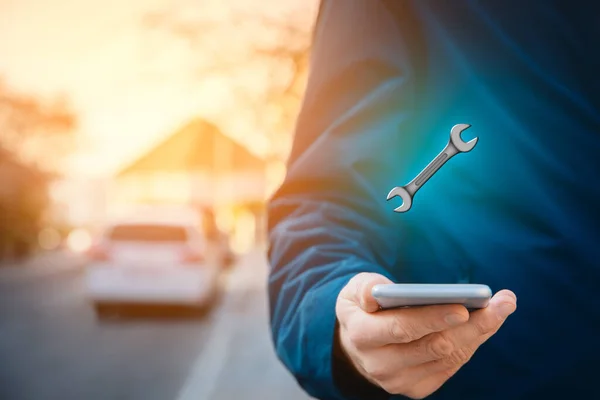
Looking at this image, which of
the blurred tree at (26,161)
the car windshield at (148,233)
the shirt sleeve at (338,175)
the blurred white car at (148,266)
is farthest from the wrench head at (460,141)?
the blurred tree at (26,161)

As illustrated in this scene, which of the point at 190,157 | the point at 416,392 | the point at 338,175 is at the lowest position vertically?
the point at 416,392

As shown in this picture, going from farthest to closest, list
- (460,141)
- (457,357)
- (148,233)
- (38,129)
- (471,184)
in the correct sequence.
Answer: (38,129) < (148,233) < (471,184) < (460,141) < (457,357)

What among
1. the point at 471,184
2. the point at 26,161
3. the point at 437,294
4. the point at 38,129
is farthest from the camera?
the point at 26,161

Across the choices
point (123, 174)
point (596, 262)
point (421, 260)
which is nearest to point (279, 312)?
point (421, 260)

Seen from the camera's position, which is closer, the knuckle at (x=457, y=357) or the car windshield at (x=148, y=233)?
the knuckle at (x=457, y=357)

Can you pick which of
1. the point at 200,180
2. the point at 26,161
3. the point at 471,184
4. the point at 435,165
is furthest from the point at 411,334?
the point at 200,180

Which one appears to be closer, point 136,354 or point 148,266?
point 136,354

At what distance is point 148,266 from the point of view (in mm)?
9812

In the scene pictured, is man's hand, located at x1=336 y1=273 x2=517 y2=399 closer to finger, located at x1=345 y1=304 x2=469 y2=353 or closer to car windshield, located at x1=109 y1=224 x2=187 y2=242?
finger, located at x1=345 y1=304 x2=469 y2=353

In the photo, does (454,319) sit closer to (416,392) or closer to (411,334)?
(411,334)

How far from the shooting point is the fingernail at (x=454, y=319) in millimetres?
756

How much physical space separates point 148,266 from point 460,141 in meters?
9.14

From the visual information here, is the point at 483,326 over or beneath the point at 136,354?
beneath

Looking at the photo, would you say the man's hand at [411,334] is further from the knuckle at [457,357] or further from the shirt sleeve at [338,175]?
the shirt sleeve at [338,175]
